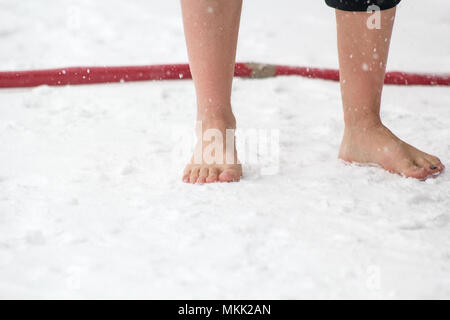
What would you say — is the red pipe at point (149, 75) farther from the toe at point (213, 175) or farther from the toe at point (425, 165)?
the toe at point (213, 175)

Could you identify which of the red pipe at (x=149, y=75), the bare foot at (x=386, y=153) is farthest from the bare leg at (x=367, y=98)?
the red pipe at (x=149, y=75)

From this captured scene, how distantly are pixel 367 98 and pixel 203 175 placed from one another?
0.50 meters

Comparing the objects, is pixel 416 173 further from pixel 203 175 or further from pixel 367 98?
pixel 203 175

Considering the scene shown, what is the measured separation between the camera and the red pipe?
2.47 m

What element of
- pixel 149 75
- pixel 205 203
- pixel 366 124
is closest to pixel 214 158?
pixel 205 203

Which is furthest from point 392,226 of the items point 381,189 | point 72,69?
point 72,69

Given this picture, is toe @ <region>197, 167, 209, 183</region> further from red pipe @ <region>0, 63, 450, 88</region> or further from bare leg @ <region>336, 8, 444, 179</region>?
red pipe @ <region>0, 63, 450, 88</region>

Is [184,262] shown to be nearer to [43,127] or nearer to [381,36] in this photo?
[381,36]

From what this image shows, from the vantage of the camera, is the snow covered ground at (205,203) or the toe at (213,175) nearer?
the snow covered ground at (205,203)

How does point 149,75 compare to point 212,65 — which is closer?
point 212,65

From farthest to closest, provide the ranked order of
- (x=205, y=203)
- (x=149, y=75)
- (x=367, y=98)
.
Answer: (x=149, y=75)
(x=367, y=98)
(x=205, y=203)

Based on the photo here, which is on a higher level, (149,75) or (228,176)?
(228,176)

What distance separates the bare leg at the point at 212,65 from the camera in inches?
64.9

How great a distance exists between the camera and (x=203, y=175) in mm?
1642
